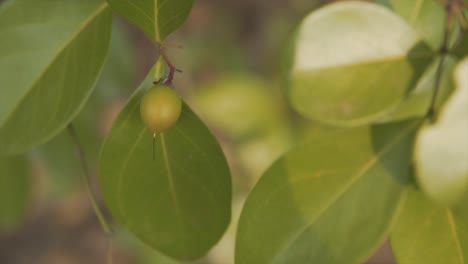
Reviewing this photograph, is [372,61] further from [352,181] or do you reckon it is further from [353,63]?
[352,181]

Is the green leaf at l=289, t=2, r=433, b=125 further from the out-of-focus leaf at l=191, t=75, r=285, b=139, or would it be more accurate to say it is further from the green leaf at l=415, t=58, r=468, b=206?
the out-of-focus leaf at l=191, t=75, r=285, b=139

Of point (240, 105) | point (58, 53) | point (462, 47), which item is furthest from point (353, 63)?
point (240, 105)

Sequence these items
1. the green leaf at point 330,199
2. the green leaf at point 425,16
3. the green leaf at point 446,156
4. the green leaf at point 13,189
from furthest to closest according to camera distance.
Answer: the green leaf at point 13,189, the green leaf at point 425,16, the green leaf at point 330,199, the green leaf at point 446,156

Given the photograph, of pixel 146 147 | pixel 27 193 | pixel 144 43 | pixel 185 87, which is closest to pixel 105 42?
pixel 146 147

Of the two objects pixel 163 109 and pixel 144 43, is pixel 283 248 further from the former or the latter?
→ pixel 144 43

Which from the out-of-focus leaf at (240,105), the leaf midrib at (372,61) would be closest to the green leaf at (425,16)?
the leaf midrib at (372,61)

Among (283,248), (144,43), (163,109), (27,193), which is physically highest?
(163,109)

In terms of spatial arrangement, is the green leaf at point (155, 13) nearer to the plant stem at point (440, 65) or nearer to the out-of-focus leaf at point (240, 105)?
the plant stem at point (440, 65)

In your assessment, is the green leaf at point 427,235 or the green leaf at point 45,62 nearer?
the green leaf at point 427,235
